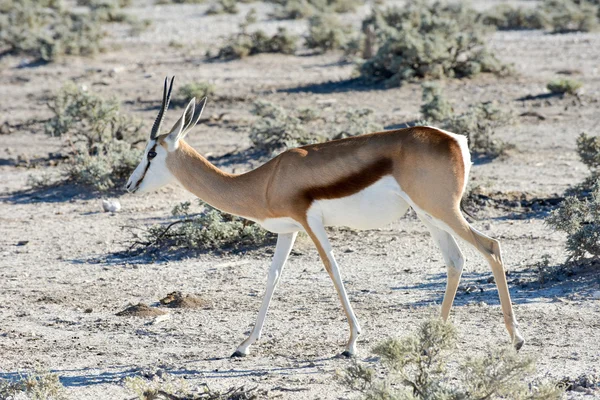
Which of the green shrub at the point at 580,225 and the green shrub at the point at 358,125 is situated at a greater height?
the green shrub at the point at 580,225

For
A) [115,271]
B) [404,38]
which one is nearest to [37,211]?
[115,271]

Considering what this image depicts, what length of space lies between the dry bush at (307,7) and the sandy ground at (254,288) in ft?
40.6

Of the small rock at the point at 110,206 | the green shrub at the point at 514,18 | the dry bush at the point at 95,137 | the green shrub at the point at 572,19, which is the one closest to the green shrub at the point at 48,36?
the dry bush at the point at 95,137

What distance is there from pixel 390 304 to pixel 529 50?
1467 cm

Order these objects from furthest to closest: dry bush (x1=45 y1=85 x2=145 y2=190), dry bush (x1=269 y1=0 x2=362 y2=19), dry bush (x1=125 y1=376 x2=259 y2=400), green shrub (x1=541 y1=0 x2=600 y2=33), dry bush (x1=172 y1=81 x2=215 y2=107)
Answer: dry bush (x1=269 y1=0 x2=362 y2=19), green shrub (x1=541 y1=0 x2=600 y2=33), dry bush (x1=172 y1=81 x2=215 y2=107), dry bush (x1=45 y1=85 x2=145 y2=190), dry bush (x1=125 y1=376 x2=259 y2=400)

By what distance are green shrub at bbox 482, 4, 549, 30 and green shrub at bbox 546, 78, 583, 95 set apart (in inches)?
350

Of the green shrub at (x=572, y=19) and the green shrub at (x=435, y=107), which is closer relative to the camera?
the green shrub at (x=435, y=107)

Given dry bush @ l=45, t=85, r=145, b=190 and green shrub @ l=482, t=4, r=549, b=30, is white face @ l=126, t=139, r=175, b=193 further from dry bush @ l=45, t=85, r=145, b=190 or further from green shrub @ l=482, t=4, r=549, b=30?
green shrub @ l=482, t=4, r=549, b=30

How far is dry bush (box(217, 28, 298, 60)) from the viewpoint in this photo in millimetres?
20681

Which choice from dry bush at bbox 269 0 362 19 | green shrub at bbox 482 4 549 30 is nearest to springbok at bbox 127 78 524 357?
green shrub at bbox 482 4 549 30

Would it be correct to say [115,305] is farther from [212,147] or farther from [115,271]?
[212,147]

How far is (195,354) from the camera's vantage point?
6387 mm

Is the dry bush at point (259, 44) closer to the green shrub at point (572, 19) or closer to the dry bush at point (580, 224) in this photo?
the green shrub at point (572, 19)

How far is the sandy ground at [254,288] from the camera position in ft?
20.3
